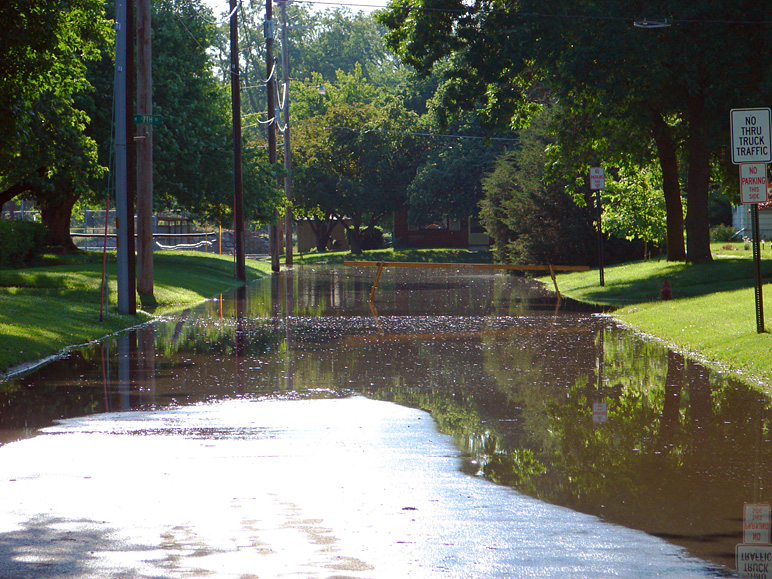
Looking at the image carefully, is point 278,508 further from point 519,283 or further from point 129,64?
point 519,283

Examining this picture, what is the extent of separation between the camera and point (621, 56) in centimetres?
2558

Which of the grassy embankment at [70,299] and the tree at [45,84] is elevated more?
the tree at [45,84]

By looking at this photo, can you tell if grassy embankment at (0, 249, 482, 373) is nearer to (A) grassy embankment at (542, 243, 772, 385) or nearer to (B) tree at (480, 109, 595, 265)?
(A) grassy embankment at (542, 243, 772, 385)

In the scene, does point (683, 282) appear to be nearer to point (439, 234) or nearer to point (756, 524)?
point (756, 524)

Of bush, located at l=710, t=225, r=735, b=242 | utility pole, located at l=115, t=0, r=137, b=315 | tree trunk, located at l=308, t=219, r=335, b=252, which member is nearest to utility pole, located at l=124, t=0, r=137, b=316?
utility pole, located at l=115, t=0, r=137, b=315

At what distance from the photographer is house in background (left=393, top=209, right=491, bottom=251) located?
7394cm

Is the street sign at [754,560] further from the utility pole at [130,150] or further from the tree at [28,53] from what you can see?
the utility pole at [130,150]

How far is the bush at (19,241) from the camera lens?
31.8 m

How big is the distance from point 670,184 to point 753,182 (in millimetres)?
18405

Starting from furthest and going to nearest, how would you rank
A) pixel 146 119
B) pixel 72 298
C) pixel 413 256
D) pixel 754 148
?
pixel 413 256 < pixel 72 298 < pixel 146 119 < pixel 754 148

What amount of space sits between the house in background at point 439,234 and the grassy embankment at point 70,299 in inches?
1380

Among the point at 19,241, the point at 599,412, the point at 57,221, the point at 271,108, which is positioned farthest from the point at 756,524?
the point at 271,108

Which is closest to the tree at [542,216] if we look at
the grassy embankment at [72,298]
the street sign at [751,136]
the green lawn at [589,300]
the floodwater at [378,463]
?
the green lawn at [589,300]

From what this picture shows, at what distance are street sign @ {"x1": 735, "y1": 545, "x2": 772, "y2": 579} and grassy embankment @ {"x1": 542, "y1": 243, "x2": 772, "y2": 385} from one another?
5.97 m
